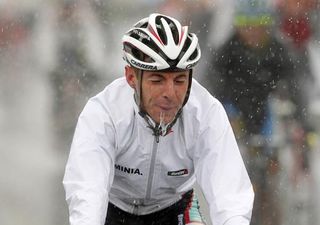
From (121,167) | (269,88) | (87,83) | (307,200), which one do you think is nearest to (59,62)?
(87,83)

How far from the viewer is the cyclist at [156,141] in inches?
148

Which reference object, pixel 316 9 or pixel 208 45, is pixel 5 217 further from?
pixel 316 9

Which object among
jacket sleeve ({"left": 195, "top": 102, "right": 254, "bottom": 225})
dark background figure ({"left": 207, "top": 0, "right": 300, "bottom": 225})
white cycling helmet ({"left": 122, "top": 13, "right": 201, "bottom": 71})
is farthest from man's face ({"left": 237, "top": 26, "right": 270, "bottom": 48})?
white cycling helmet ({"left": 122, "top": 13, "right": 201, "bottom": 71})

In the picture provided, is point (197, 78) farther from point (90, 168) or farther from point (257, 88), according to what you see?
point (90, 168)

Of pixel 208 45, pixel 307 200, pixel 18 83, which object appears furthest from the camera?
pixel 18 83

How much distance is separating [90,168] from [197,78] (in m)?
4.94

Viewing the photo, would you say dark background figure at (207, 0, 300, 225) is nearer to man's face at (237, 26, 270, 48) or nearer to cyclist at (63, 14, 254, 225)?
man's face at (237, 26, 270, 48)

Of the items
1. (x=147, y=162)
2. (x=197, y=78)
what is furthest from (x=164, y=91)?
(x=197, y=78)

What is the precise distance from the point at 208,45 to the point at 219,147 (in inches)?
187

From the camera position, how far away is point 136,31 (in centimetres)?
396

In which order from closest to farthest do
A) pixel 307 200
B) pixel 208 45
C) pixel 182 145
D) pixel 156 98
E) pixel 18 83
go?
pixel 156 98, pixel 182 145, pixel 307 200, pixel 208 45, pixel 18 83

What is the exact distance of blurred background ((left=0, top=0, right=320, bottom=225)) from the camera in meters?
8.07

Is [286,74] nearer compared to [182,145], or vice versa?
[182,145]

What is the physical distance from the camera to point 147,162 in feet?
13.9
